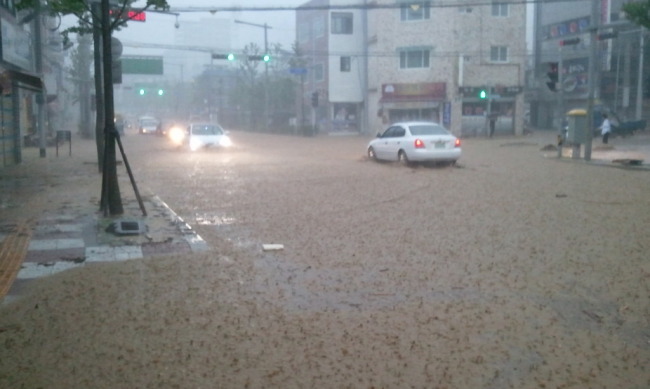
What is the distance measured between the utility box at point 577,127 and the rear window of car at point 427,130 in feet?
17.5

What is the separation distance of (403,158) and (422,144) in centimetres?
110

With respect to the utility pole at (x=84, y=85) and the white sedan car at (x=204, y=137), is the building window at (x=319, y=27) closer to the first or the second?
the utility pole at (x=84, y=85)

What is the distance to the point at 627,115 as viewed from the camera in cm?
4975

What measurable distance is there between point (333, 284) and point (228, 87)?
9687 cm

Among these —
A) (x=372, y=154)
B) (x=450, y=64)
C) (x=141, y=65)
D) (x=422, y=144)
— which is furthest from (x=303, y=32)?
(x=422, y=144)

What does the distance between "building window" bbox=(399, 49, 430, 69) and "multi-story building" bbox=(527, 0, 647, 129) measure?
857 cm

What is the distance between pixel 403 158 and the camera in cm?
2109

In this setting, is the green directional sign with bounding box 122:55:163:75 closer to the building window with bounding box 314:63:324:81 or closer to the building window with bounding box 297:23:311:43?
the building window with bounding box 314:63:324:81

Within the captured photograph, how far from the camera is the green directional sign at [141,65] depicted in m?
43.3

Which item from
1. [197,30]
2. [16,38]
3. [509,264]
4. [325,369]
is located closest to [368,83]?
[16,38]

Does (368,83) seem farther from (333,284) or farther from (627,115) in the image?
(333,284)

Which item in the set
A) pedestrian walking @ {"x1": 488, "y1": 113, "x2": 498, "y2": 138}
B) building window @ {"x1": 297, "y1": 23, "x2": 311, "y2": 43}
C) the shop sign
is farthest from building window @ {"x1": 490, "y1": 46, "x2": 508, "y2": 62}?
building window @ {"x1": 297, "y1": 23, "x2": 311, "y2": 43}

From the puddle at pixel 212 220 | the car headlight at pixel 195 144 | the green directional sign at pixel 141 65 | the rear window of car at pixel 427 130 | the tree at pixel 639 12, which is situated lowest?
the puddle at pixel 212 220

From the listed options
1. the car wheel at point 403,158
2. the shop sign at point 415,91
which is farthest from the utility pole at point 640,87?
the car wheel at point 403,158
